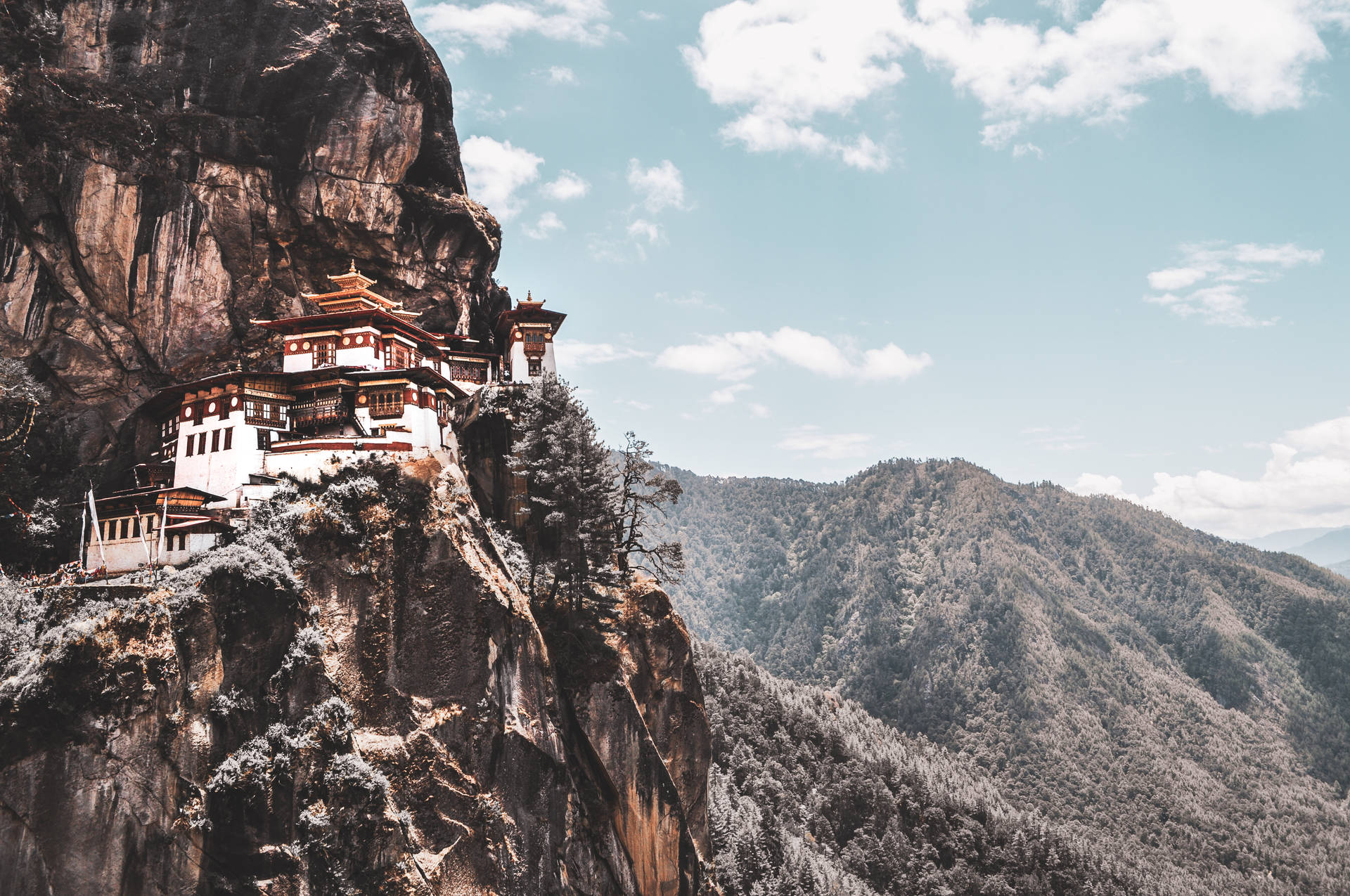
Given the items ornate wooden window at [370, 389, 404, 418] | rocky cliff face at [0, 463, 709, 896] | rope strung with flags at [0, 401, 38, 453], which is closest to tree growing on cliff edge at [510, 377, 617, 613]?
rocky cliff face at [0, 463, 709, 896]

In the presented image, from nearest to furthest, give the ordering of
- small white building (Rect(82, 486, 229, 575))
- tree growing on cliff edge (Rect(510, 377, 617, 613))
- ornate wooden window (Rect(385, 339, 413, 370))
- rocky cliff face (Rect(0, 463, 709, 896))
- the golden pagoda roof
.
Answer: rocky cliff face (Rect(0, 463, 709, 896)), small white building (Rect(82, 486, 229, 575)), tree growing on cliff edge (Rect(510, 377, 617, 613)), ornate wooden window (Rect(385, 339, 413, 370)), the golden pagoda roof

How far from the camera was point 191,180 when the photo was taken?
2196 inches

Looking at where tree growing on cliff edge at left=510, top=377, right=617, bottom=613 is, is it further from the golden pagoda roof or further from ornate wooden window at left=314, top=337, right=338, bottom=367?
the golden pagoda roof

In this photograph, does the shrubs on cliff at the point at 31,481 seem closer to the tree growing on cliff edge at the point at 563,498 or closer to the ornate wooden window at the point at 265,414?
the ornate wooden window at the point at 265,414

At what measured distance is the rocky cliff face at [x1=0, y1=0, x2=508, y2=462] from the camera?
5184cm

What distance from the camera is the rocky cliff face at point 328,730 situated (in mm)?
31328

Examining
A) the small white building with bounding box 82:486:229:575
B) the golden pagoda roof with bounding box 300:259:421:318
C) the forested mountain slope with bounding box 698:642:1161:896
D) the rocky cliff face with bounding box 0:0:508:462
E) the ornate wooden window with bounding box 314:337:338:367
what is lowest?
the forested mountain slope with bounding box 698:642:1161:896

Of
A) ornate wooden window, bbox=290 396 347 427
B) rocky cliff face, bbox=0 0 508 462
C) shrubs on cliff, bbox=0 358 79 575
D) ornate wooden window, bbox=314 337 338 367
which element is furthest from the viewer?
ornate wooden window, bbox=314 337 338 367

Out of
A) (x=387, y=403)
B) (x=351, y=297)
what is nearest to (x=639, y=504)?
(x=387, y=403)

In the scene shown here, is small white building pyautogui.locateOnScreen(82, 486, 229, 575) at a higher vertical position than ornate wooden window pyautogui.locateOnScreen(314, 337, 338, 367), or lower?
lower

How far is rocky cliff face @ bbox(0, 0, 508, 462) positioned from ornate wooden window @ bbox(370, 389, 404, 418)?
12.3 metres

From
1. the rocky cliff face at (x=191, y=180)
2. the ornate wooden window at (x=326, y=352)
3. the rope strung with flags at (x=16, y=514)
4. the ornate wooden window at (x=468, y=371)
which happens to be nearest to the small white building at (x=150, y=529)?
the rope strung with flags at (x=16, y=514)

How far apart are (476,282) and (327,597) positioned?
37.2m

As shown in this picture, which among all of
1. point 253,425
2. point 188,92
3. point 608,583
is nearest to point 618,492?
point 608,583
